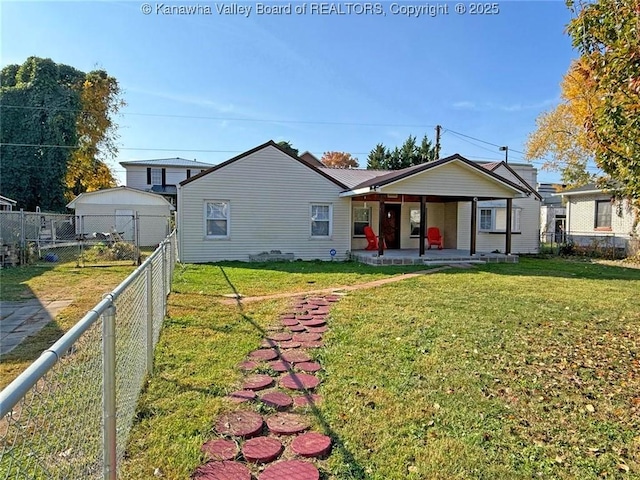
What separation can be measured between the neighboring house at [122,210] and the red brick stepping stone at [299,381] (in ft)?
70.4

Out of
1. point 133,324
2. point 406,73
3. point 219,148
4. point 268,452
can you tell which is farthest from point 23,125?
point 268,452

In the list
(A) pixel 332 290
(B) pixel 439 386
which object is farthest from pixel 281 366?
(A) pixel 332 290

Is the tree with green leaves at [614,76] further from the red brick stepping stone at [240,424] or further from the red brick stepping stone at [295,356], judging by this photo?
the red brick stepping stone at [240,424]

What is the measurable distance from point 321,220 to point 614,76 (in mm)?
12071

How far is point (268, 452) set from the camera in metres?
2.74

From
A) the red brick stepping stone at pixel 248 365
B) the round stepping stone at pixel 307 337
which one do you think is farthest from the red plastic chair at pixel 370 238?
the red brick stepping stone at pixel 248 365

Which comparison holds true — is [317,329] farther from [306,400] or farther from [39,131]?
[39,131]

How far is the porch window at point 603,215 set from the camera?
19656mm

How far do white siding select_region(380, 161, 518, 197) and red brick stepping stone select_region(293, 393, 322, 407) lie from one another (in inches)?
432

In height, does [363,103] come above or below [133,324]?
above

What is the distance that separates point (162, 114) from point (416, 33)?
27792 millimetres

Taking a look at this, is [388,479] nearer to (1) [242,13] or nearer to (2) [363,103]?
(1) [242,13]

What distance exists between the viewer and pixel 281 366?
4.35 m

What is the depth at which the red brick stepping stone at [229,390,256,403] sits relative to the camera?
11.6 feet
